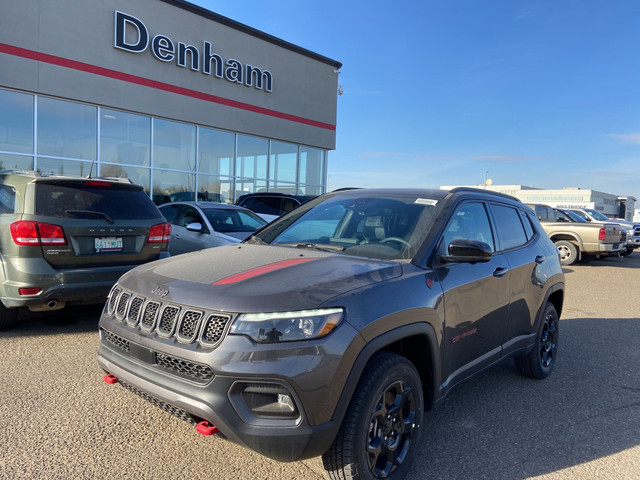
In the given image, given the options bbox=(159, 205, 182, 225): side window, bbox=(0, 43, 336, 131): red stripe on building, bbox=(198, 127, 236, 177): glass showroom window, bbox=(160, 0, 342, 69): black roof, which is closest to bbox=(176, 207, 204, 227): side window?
bbox=(159, 205, 182, 225): side window

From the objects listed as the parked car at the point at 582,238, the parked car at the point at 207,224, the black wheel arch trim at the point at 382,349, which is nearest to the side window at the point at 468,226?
the black wheel arch trim at the point at 382,349

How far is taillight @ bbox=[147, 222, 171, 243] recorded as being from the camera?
18.0 feet

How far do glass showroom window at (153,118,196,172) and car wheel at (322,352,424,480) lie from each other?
15.0 m

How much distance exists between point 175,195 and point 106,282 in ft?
40.0

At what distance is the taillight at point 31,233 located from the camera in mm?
4523

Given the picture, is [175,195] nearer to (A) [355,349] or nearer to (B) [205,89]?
(B) [205,89]

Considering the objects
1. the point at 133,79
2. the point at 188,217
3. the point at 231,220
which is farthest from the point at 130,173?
the point at 231,220

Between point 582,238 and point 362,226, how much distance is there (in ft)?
41.7

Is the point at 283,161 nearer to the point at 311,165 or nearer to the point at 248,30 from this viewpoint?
the point at 311,165

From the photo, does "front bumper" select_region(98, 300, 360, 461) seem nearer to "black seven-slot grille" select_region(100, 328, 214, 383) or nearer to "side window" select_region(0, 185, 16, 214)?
"black seven-slot grille" select_region(100, 328, 214, 383)

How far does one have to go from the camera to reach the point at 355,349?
7.34 ft

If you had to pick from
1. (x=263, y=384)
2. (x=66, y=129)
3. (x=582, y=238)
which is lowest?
(x=263, y=384)

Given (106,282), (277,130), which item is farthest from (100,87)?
(106,282)

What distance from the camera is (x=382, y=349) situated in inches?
100
